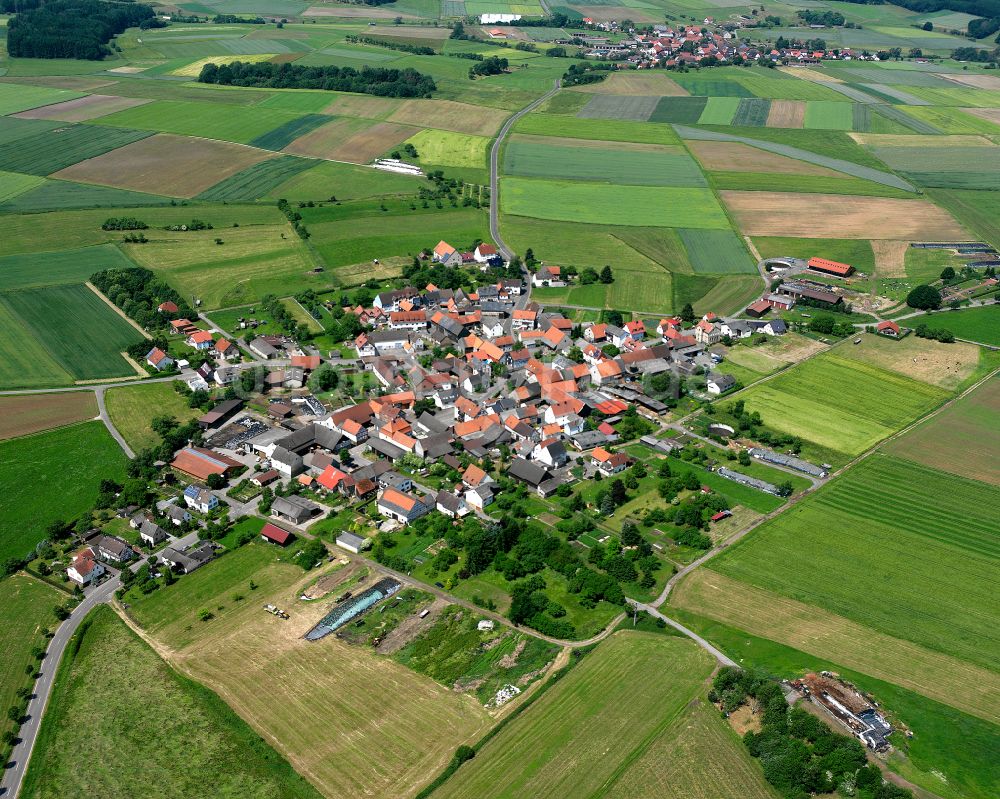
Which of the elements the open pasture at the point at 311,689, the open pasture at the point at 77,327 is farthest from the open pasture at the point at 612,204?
the open pasture at the point at 311,689

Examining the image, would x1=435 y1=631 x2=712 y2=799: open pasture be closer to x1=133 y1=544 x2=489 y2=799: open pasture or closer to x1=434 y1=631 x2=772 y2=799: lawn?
x1=434 y1=631 x2=772 y2=799: lawn

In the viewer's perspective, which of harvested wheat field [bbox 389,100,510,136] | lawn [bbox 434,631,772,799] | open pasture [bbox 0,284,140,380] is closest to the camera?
lawn [bbox 434,631,772,799]

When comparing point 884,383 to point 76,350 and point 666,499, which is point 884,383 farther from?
point 76,350

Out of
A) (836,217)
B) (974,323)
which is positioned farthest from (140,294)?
(974,323)

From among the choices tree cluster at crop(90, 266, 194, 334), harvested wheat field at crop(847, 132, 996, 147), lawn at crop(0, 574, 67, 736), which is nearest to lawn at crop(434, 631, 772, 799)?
lawn at crop(0, 574, 67, 736)

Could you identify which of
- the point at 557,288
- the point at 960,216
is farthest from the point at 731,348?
the point at 960,216

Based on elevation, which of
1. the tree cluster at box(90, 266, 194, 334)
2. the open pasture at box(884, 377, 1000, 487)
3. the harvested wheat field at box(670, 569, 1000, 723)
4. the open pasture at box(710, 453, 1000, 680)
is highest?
A: the tree cluster at box(90, 266, 194, 334)
